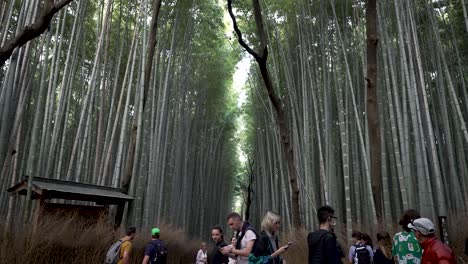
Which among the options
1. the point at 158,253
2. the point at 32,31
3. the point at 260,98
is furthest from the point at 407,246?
the point at 260,98

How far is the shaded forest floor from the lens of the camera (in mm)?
3092

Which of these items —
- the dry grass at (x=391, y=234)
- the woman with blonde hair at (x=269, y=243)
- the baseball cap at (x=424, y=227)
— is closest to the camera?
the baseball cap at (x=424, y=227)

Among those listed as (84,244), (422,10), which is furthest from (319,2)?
(84,244)

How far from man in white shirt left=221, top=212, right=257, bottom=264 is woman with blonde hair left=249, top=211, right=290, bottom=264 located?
0.18 ft

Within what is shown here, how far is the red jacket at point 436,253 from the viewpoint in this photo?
1.67 metres

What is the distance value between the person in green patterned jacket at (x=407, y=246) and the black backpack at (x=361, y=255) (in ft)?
2.09

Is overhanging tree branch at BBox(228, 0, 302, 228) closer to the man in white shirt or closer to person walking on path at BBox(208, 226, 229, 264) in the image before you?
person walking on path at BBox(208, 226, 229, 264)

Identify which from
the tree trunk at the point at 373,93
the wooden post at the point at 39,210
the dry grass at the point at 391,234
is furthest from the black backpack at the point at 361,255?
the wooden post at the point at 39,210

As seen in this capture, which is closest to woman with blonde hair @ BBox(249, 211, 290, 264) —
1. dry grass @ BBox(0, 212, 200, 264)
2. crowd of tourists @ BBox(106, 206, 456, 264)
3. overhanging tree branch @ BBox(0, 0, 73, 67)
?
crowd of tourists @ BBox(106, 206, 456, 264)

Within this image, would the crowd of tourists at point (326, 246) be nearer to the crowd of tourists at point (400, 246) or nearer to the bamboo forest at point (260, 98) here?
the crowd of tourists at point (400, 246)

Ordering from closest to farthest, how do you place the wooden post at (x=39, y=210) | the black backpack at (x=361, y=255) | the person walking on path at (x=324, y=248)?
1. the person walking on path at (x=324, y=248)
2. the black backpack at (x=361, y=255)
3. the wooden post at (x=39, y=210)

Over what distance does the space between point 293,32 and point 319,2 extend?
56.6 inches

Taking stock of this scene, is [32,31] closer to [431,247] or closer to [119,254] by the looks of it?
[119,254]

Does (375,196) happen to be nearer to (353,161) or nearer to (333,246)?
(333,246)
